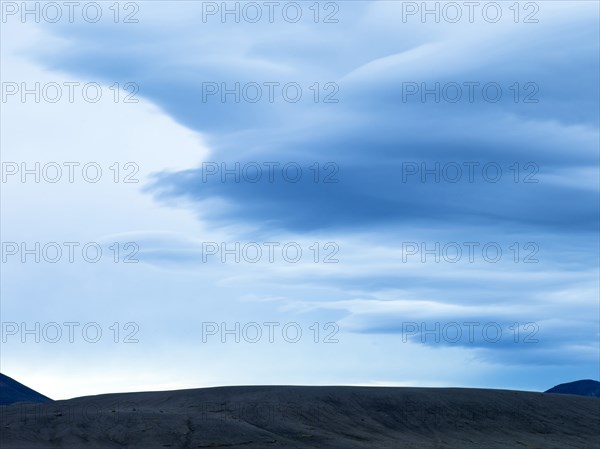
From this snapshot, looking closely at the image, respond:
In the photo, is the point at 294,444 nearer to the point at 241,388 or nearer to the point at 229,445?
the point at 229,445

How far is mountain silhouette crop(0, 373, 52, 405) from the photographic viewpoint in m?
161

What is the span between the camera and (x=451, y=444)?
181 feet

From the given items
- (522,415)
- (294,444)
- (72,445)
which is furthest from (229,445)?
(522,415)

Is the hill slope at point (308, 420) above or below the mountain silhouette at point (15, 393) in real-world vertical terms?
below

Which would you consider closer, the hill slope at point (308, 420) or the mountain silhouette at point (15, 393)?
the hill slope at point (308, 420)

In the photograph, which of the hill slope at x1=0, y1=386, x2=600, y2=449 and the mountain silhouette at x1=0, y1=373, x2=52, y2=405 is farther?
the mountain silhouette at x1=0, y1=373, x2=52, y2=405

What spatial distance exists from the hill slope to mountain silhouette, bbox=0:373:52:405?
10720 centimetres

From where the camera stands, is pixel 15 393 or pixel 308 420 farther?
pixel 15 393

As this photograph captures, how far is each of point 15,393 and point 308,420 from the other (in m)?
123

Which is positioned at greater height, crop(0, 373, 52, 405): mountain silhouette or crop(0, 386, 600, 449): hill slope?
crop(0, 373, 52, 405): mountain silhouette

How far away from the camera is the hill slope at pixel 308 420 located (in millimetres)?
47062

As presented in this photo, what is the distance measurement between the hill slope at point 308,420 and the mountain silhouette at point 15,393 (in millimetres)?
107204

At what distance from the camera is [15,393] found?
167 meters

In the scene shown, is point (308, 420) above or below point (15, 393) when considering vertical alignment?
below
